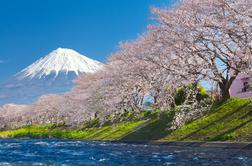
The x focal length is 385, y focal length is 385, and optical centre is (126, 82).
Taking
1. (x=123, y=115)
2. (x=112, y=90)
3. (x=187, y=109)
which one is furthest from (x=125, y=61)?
(x=187, y=109)

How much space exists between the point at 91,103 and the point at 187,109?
21.4m

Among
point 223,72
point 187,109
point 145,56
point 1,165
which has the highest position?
point 145,56

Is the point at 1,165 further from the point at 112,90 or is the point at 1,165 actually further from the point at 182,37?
the point at 112,90

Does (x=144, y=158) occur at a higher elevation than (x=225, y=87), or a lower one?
lower

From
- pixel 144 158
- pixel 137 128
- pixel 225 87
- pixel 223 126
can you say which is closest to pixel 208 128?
pixel 223 126

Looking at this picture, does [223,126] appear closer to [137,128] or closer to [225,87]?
[225,87]

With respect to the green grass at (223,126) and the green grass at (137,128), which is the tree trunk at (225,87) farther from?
the green grass at (137,128)

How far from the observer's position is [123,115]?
45438mm

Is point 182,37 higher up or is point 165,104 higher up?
point 182,37

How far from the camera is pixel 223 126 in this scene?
83.1ft

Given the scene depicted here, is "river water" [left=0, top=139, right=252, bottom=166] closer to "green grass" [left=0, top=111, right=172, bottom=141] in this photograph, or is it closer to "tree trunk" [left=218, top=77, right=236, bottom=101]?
"green grass" [left=0, top=111, right=172, bottom=141]

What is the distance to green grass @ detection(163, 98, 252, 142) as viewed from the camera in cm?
2286

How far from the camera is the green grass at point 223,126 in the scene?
22859mm

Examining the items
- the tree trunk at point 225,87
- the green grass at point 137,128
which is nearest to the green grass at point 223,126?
the tree trunk at point 225,87
